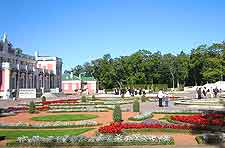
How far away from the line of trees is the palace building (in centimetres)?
1387

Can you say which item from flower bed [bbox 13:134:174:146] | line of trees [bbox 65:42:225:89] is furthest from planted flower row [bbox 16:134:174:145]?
line of trees [bbox 65:42:225:89]

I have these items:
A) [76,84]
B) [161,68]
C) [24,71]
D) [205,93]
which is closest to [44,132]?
[205,93]

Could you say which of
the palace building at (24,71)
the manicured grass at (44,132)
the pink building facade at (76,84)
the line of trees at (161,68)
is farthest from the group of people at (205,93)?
the pink building facade at (76,84)

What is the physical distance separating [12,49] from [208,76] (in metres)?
42.4

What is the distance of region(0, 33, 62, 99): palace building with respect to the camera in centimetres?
5942

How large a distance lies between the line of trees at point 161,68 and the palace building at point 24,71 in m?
13.9

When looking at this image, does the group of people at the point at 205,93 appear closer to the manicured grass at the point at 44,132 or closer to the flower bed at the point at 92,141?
the manicured grass at the point at 44,132

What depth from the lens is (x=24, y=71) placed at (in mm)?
67250

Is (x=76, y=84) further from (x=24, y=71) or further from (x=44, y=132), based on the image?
(x=44, y=132)

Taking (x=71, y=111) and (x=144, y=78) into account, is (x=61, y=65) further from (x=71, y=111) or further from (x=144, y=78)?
(x=71, y=111)

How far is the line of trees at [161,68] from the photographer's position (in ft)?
291

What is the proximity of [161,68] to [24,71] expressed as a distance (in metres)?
46.9

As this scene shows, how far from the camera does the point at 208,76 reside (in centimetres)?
8250

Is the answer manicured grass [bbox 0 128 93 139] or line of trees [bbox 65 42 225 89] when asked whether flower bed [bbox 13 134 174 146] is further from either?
line of trees [bbox 65 42 225 89]
